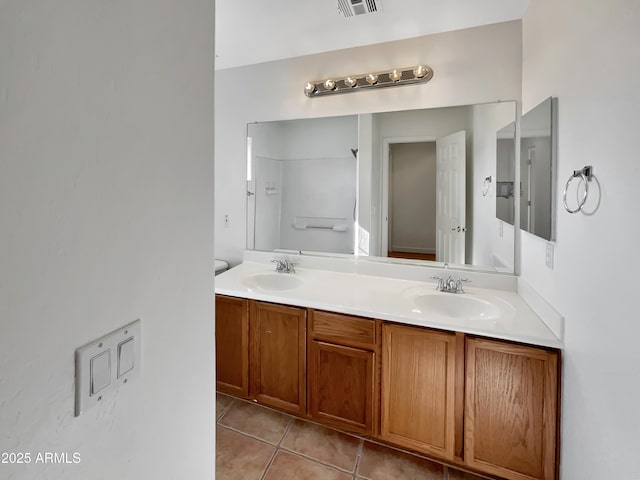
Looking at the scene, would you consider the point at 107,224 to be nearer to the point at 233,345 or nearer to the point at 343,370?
the point at 343,370

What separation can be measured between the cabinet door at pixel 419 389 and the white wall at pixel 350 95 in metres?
1.47

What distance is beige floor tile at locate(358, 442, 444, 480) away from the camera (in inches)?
64.8

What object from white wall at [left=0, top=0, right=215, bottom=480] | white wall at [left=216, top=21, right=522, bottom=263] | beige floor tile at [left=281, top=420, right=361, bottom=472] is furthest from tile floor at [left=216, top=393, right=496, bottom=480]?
white wall at [left=216, top=21, right=522, bottom=263]

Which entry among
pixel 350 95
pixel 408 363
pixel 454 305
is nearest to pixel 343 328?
pixel 408 363

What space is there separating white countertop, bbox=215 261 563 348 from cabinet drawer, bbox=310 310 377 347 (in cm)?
5

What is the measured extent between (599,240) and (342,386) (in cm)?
137

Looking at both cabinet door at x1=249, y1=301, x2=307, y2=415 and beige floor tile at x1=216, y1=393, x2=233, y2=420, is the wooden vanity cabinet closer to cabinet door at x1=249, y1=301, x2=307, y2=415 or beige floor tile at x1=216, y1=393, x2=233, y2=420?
Answer: cabinet door at x1=249, y1=301, x2=307, y2=415

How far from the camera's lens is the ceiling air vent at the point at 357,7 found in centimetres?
168

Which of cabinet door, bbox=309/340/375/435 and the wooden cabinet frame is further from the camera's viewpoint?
cabinet door, bbox=309/340/375/435

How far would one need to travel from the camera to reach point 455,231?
2.09 metres

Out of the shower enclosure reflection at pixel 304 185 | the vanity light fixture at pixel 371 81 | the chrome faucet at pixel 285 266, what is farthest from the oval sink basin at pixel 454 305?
the vanity light fixture at pixel 371 81

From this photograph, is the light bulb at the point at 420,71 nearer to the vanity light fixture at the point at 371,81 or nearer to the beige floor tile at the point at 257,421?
the vanity light fixture at the point at 371,81

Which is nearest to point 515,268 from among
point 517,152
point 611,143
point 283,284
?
point 517,152

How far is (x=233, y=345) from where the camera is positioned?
209 cm
